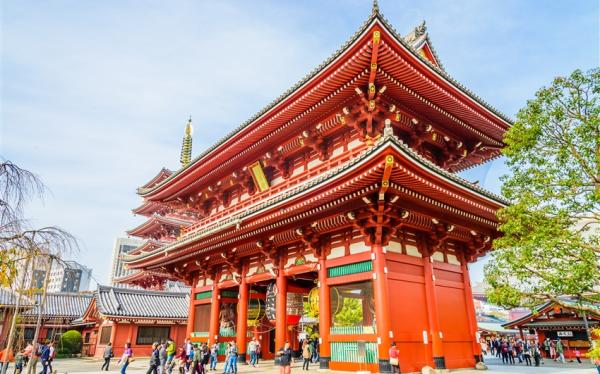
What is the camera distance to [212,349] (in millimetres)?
19047

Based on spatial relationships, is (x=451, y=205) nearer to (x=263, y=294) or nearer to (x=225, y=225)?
(x=225, y=225)

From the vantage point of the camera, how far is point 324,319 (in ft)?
48.9

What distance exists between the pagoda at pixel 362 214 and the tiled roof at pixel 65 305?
89.4ft

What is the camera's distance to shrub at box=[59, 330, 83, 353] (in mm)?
34156

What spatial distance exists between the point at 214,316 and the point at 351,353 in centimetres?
960

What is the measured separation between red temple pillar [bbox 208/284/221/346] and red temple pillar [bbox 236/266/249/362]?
5.94 feet

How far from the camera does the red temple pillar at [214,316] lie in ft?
67.5

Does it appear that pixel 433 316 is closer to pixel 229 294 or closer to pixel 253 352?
pixel 253 352

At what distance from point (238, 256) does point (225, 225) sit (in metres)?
3.02

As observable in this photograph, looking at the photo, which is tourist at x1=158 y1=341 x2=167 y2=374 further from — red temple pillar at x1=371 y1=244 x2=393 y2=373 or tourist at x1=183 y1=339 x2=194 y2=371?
red temple pillar at x1=371 y1=244 x2=393 y2=373

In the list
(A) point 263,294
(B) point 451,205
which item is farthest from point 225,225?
(B) point 451,205

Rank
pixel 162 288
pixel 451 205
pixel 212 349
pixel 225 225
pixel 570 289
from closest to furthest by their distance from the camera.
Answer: pixel 570 289
pixel 451 205
pixel 225 225
pixel 212 349
pixel 162 288

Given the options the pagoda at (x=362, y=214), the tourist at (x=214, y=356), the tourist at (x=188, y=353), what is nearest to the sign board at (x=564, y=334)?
the pagoda at (x=362, y=214)

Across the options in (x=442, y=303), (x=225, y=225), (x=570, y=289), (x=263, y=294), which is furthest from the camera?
(x=263, y=294)
